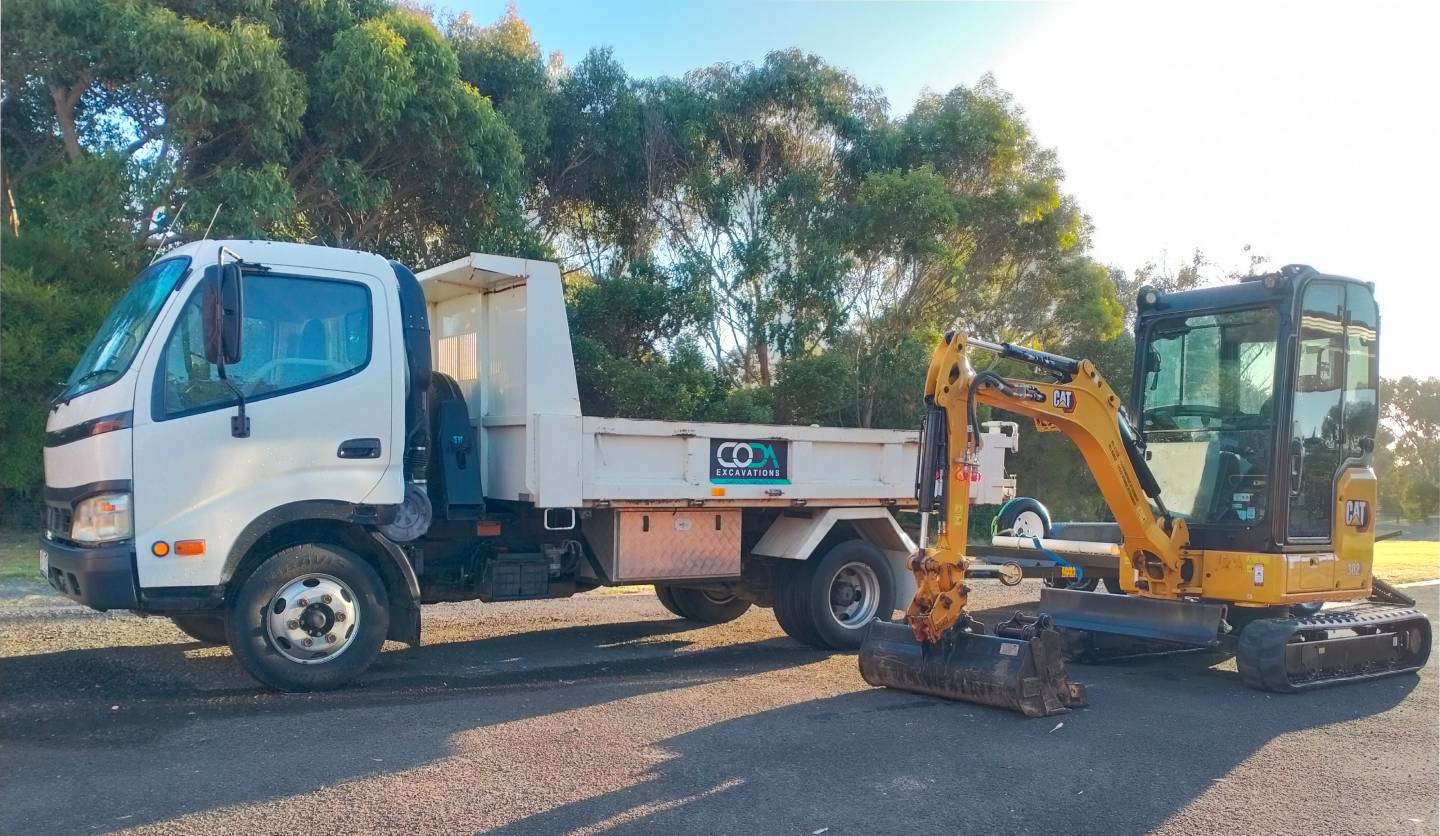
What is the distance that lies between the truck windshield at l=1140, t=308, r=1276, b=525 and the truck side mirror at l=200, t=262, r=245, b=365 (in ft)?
22.8

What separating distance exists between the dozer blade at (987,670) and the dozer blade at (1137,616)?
1397 mm

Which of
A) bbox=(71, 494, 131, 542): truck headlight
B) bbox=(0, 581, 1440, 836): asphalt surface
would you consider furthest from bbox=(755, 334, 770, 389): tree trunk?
bbox=(71, 494, 131, 542): truck headlight

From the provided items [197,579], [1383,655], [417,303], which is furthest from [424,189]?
[1383,655]

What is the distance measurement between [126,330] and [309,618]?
2.07m

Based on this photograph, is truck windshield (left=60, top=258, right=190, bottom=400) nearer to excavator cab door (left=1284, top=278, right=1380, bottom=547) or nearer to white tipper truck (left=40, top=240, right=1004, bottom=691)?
white tipper truck (left=40, top=240, right=1004, bottom=691)

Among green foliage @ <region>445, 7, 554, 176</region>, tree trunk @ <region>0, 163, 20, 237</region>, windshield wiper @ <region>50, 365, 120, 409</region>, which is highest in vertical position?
green foliage @ <region>445, 7, 554, 176</region>

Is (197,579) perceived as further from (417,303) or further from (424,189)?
(424,189)

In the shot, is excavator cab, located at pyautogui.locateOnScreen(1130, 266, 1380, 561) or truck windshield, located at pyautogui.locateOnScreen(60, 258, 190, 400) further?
excavator cab, located at pyautogui.locateOnScreen(1130, 266, 1380, 561)

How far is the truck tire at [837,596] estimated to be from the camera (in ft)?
29.8

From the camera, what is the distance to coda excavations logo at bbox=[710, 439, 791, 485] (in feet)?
27.9

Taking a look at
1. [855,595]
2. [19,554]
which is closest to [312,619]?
[855,595]

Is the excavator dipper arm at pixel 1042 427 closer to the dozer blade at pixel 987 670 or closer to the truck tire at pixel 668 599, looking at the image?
the dozer blade at pixel 987 670

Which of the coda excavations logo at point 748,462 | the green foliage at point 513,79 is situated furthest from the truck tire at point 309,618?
the green foliage at point 513,79

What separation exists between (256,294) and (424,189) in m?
8.86
